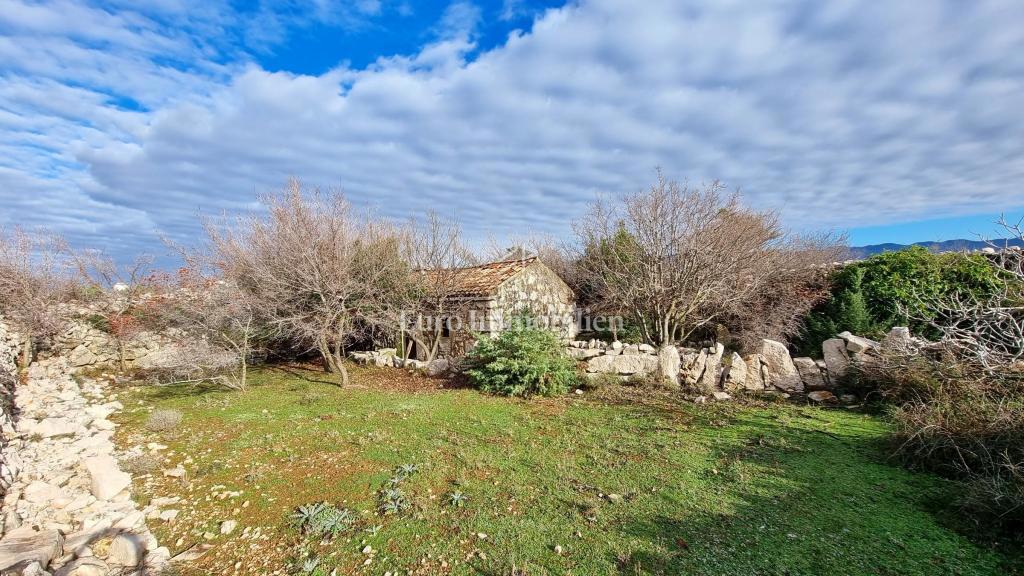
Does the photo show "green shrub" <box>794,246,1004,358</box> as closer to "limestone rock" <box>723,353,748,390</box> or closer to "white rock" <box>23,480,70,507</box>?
"limestone rock" <box>723,353,748,390</box>

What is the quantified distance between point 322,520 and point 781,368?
889 centimetres

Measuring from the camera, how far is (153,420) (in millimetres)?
6910

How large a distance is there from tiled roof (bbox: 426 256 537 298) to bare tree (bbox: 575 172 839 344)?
10.4 ft

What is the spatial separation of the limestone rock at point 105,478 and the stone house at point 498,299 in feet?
26.1

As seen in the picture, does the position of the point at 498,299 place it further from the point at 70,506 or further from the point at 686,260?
the point at 70,506

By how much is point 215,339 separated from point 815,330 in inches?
645

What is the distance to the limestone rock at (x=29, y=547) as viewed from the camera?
328 cm

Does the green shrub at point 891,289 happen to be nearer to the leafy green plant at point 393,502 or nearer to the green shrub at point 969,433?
the green shrub at point 969,433

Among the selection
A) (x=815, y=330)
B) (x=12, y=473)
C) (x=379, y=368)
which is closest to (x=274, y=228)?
(x=379, y=368)

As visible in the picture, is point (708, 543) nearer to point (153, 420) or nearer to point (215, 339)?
point (153, 420)

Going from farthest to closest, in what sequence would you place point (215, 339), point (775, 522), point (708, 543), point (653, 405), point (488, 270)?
point (488, 270) → point (215, 339) → point (653, 405) → point (775, 522) → point (708, 543)

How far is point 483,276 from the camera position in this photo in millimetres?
14461

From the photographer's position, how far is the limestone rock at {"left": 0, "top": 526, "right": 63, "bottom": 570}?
3.28m

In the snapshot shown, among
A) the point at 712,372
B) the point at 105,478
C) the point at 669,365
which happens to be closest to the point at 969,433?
the point at 712,372
